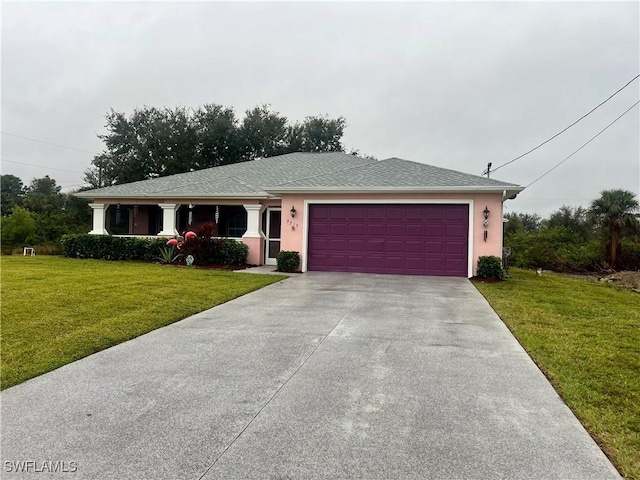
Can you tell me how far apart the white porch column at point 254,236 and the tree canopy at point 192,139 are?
1886 cm

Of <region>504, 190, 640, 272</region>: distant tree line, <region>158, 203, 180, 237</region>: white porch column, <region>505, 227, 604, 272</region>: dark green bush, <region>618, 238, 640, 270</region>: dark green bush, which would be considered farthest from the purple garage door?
<region>618, 238, 640, 270</region>: dark green bush

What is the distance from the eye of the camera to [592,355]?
183 inches

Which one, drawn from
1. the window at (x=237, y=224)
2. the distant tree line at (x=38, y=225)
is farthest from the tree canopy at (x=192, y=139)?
the window at (x=237, y=224)

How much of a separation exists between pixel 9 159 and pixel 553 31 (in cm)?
4736

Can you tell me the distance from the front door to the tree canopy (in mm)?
18458

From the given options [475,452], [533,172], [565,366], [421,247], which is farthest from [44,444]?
[533,172]

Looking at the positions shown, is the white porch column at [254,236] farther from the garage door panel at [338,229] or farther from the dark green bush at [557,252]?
the dark green bush at [557,252]

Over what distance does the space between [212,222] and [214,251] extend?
86.4 inches

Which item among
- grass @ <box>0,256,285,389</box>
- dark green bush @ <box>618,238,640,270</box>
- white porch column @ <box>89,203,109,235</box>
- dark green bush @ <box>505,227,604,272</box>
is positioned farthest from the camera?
dark green bush @ <box>505,227,604,272</box>

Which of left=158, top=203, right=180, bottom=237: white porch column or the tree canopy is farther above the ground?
the tree canopy

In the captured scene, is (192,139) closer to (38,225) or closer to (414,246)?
(38,225)

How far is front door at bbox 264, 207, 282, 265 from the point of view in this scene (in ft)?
50.1

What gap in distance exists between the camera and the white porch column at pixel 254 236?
14727 mm

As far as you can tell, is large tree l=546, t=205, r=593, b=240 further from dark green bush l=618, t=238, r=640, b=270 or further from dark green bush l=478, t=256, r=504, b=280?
dark green bush l=478, t=256, r=504, b=280
